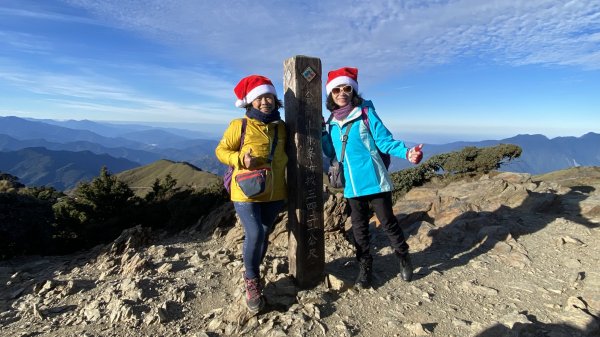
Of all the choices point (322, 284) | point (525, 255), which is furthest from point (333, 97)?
point (525, 255)

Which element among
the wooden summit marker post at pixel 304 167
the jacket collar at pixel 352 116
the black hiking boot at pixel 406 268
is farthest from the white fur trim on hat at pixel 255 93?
the black hiking boot at pixel 406 268

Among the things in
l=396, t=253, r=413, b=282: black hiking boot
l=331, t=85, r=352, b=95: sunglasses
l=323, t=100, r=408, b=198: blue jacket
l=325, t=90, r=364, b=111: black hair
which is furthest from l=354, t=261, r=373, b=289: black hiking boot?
l=331, t=85, r=352, b=95: sunglasses

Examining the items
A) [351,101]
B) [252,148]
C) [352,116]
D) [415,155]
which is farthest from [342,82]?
[252,148]

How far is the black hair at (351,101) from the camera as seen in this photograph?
14.8ft

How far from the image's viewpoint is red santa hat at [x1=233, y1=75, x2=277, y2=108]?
401cm

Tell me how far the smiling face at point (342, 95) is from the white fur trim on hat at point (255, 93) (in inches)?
34.7

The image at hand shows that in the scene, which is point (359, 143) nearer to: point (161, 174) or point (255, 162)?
point (255, 162)

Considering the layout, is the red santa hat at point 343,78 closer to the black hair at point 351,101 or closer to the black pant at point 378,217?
the black hair at point 351,101

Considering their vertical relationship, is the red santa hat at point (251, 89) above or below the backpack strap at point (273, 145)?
above

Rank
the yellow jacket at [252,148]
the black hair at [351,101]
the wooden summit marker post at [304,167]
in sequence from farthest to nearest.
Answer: the black hair at [351,101] → the wooden summit marker post at [304,167] → the yellow jacket at [252,148]

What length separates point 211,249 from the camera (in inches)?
268

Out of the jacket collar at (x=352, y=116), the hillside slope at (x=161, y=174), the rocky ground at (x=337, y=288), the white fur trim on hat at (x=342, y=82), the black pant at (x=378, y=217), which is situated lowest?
the hillside slope at (x=161, y=174)

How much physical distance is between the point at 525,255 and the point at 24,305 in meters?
8.01

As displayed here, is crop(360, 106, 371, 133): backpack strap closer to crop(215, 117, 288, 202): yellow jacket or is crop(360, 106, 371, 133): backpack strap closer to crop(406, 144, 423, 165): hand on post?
crop(406, 144, 423, 165): hand on post
